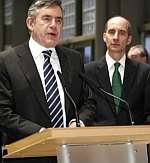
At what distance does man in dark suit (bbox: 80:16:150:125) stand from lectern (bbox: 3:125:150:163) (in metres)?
1.22

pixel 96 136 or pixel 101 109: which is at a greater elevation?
pixel 96 136

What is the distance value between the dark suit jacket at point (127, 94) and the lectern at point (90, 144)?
4.10 ft

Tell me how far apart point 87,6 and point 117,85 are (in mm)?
4772

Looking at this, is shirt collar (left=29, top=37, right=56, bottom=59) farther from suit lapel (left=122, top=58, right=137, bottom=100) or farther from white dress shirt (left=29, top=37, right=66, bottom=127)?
suit lapel (left=122, top=58, right=137, bottom=100)

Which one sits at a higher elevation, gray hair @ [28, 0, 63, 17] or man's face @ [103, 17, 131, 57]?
gray hair @ [28, 0, 63, 17]

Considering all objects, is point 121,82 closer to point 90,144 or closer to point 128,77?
point 128,77

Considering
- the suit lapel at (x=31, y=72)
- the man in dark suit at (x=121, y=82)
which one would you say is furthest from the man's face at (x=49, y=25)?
the man in dark suit at (x=121, y=82)

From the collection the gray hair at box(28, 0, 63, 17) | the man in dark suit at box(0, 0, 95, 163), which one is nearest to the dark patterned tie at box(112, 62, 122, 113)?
the man in dark suit at box(0, 0, 95, 163)

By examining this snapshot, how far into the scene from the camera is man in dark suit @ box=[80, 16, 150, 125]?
137 inches

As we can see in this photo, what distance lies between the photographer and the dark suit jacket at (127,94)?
11.4ft

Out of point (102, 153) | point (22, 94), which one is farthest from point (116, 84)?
point (102, 153)

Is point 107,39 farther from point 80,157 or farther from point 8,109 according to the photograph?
point 80,157

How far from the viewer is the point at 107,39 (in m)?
3.71

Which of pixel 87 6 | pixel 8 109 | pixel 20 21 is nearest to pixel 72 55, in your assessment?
pixel 8 109
